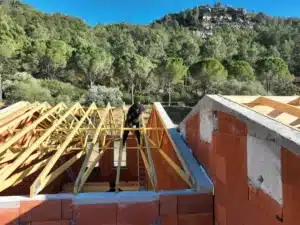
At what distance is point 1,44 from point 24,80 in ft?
16.7

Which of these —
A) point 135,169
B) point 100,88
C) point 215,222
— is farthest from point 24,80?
point 215,222

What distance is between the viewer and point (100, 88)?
29.5 metres

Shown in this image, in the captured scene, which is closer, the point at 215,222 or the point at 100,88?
the point at 215,222

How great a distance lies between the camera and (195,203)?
398 cm

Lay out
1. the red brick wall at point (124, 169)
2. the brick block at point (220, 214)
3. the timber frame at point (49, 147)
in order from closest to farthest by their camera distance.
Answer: the brick block at point (220, 214)
the timber frame at point (49, 147)
the red brick wall at point (124, 169)

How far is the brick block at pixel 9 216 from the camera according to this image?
3732 millimetres

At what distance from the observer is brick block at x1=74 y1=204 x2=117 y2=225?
3.82 meters

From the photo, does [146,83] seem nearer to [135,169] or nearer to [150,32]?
[135,169]

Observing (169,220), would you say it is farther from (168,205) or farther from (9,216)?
(9,216)

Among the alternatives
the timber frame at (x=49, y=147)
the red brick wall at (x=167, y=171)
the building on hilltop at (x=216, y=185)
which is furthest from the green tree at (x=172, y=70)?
the building on hilltop at (x=216, y=185)

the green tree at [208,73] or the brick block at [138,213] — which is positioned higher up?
the green tree at [208,73]

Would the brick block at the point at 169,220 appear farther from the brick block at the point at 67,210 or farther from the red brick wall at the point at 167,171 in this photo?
the brick block at the point at 67,210

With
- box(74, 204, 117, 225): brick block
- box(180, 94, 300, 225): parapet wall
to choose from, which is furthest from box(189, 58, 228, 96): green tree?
box(74, 204, 117, 225): brick block

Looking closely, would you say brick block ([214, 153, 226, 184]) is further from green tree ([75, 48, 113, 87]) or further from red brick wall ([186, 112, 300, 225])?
green tree ([75, 48, 113, 87])
